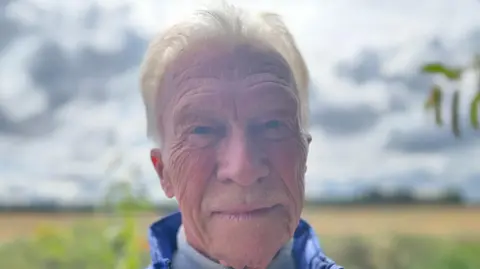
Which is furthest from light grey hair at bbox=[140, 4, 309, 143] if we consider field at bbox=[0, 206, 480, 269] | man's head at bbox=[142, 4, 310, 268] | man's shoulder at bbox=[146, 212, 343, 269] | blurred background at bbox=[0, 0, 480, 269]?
field at bbox=[0, 206, 480, 269]

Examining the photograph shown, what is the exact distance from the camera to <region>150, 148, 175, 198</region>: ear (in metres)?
0.96

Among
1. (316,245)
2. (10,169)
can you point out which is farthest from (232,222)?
(10,169)

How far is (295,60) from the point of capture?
979 millimetres

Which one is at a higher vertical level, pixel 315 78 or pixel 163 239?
pixel 315 78

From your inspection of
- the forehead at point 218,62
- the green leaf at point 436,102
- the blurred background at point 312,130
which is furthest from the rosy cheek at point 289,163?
the green leaf at point 436,102

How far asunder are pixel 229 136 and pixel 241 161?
0.04 meters

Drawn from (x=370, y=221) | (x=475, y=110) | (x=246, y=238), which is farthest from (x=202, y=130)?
(x=475, y=110)

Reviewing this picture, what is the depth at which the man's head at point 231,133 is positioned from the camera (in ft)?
2.98

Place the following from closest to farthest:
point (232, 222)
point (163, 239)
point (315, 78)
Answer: point (232, 222) → point (163, 239) → point (315, 78)

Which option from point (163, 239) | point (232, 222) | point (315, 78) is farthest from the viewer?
point (315, 78)

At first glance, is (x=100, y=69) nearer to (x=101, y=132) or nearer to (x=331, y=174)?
(x=101, y=132)

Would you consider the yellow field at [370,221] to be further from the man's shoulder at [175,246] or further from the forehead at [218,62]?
the forehead at [218,62]

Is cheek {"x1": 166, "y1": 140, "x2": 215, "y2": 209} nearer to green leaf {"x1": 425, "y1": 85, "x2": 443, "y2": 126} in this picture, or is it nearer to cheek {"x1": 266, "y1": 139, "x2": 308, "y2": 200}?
cheek {"x1": 266, "y1": 139, "x2": 308, "y2": 200}

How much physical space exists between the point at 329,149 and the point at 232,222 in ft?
1.45
